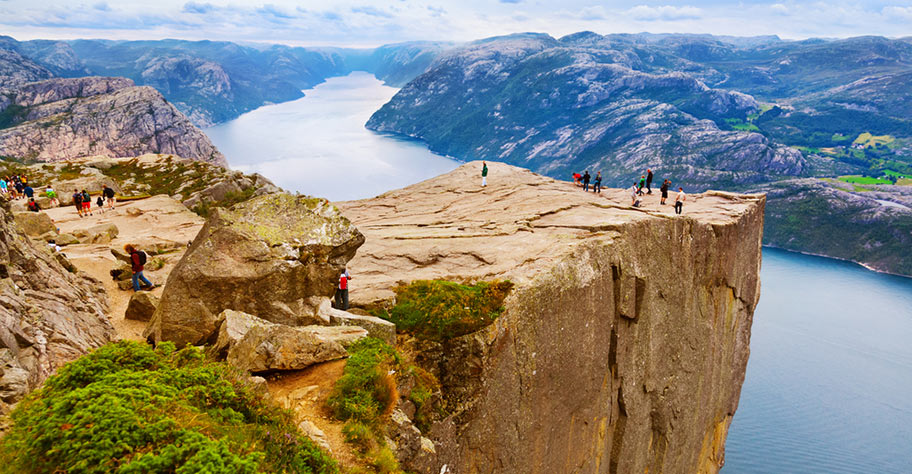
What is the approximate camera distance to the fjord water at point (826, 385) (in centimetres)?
5003

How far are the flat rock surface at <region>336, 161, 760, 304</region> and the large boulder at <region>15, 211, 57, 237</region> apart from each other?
1680cm

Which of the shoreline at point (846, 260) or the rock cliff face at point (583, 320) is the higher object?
the rock cliff face at point (583, 320)

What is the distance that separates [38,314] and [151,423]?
801 cm

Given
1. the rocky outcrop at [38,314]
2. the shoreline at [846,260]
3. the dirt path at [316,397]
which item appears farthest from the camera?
the shoreline at [846,260]

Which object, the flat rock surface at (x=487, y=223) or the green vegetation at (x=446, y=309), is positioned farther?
the flat rock surface at (x=487, y=223)

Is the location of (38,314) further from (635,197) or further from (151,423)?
(635,197)

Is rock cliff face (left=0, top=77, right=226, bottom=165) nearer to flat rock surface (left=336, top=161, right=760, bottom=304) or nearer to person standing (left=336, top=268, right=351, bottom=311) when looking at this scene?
flat rock surface (left=336, top=161, right=760, bottom=304)

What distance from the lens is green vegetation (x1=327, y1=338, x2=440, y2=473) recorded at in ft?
29.5

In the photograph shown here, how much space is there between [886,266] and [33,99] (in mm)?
292064

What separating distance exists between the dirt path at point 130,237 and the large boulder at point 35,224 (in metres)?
2.45

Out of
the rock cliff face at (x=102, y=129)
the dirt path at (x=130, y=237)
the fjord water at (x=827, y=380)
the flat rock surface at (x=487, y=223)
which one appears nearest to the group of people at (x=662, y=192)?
the flat rock surface at (x=487, y=223)

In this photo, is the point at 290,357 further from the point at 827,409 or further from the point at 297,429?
the point at 827,409

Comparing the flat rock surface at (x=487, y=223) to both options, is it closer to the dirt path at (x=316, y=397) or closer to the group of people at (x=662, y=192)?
the group of people at (x=662, y=192)

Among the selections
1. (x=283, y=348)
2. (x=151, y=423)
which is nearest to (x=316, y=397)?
(x=283, y=348)
